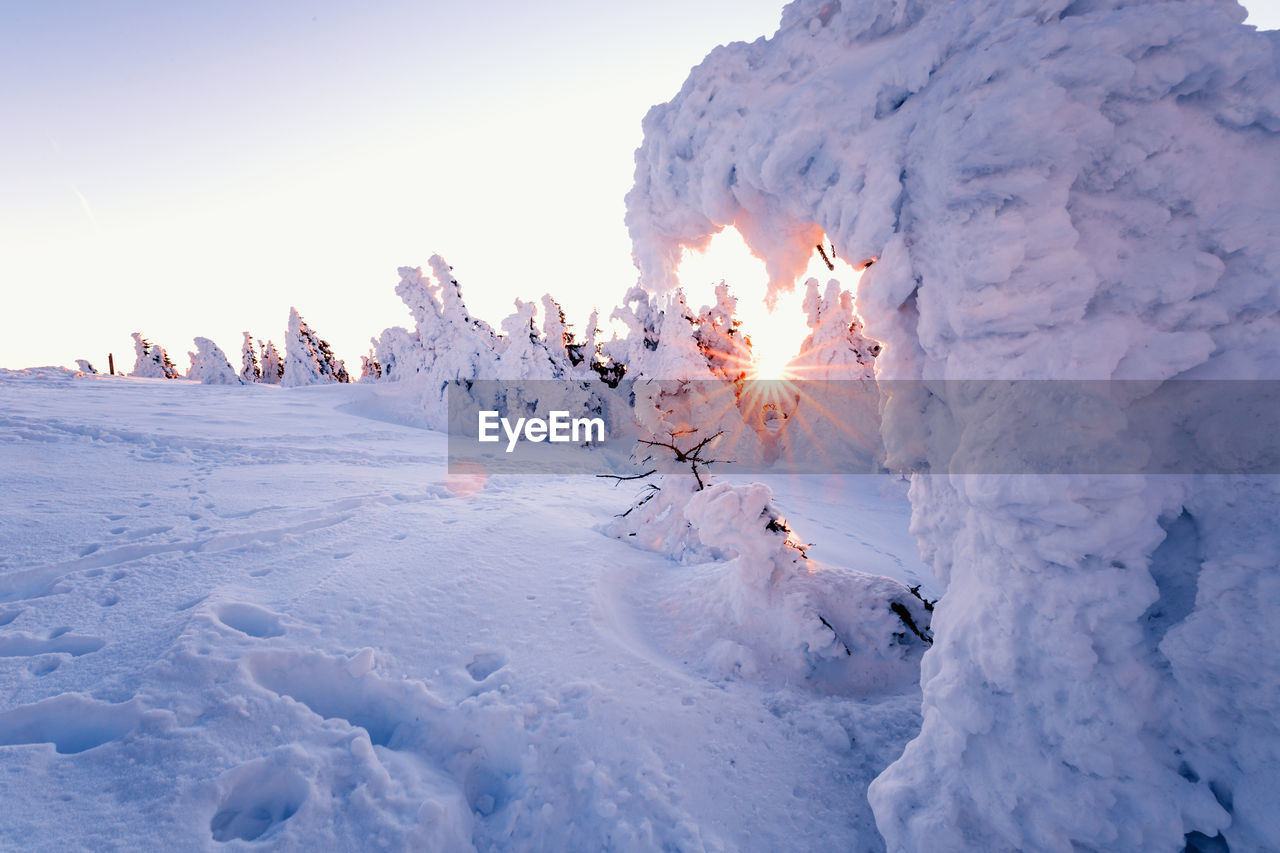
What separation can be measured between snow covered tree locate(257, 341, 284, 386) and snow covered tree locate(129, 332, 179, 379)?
24.5 feet

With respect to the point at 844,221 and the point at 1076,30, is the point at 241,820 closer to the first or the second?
the point at 844,221

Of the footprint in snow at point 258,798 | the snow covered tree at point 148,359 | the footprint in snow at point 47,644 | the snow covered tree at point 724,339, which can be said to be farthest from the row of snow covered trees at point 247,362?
the footprint in snow at point 258,798

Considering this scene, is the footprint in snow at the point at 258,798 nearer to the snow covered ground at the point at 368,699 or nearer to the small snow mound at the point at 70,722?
the snow covered ground at the point at 368,699

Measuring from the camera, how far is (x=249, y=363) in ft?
139

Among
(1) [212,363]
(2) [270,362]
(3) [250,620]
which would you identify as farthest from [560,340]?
(2) [270,362]

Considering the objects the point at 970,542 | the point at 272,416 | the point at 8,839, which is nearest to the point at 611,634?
the point at 970,542

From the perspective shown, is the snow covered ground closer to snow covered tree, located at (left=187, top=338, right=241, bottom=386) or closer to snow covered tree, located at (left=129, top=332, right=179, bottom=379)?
snow covered tree, located at (left=187, top=338, right=241, bottom=386)

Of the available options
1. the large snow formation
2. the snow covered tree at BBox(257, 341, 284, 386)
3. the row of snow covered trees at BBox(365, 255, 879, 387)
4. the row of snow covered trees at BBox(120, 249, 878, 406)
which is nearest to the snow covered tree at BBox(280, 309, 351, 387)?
the snow covered tree at BBox(257, 341, 284, 386)

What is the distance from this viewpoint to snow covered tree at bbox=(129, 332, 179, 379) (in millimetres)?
34750

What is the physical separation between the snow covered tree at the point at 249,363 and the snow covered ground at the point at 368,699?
145ft

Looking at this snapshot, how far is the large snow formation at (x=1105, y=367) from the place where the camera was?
7.09ft

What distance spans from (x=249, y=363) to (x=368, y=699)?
51.1 m

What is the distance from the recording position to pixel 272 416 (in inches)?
559

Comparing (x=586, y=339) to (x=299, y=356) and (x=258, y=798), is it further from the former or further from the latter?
(x=299, y=356)
